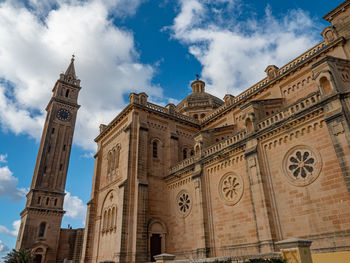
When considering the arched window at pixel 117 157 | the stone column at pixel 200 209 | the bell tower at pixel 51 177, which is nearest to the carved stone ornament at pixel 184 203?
the stone column at pixel 200 209

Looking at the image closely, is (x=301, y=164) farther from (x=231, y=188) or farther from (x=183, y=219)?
(x=183, y=219)

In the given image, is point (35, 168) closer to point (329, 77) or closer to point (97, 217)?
point (97, 217)

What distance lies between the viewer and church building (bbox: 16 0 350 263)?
12.3 meters

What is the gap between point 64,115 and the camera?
175 feet

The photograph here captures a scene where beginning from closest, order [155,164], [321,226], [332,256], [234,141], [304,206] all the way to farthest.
Answer: [332,256] → [321,226] → [304,206] → [234,141] → [155,164]

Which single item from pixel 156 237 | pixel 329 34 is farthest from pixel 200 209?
pixel 329 34

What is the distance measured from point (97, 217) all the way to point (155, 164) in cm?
813

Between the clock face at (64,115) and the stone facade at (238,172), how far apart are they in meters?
27.2

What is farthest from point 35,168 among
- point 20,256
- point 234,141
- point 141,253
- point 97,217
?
point 234,141

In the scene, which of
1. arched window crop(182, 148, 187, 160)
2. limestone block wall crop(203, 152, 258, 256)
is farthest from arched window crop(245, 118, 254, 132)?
arched window crop(182, 148, 187, 160)

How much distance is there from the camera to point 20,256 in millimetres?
30359

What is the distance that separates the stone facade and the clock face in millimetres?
27209

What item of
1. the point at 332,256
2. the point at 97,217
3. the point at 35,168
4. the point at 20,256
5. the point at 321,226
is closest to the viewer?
the point at 332,256

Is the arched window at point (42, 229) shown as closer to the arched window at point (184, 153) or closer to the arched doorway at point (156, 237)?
the arched doorway at point (156, 237)
